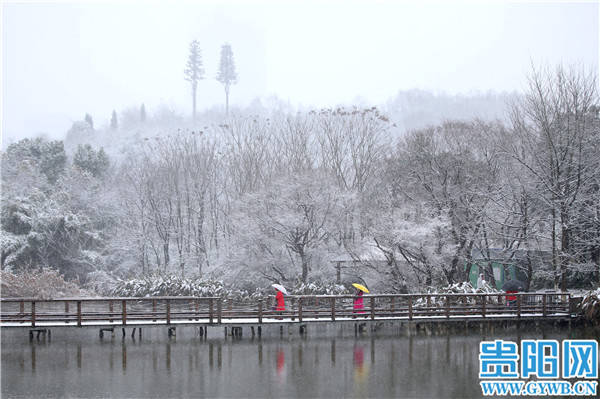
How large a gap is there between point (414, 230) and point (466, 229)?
2615 millimetres

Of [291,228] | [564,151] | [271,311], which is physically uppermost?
[564,151]

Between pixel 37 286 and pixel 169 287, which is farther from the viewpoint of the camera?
pixel 169 287

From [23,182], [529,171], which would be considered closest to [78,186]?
[23,182]

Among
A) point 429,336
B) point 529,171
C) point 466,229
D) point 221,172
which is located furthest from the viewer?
point 221,172

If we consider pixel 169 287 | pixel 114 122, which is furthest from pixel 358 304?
pixel 114 122

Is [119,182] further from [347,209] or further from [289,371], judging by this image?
[289,371]

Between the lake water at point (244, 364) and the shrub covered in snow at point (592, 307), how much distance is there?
4.75ft

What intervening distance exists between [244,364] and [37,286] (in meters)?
17.2

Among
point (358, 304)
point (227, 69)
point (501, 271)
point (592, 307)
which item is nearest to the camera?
point (592, 307)

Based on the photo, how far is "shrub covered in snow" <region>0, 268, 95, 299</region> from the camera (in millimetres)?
30094

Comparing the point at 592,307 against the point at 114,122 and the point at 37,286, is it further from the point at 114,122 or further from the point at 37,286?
the point at 114,122

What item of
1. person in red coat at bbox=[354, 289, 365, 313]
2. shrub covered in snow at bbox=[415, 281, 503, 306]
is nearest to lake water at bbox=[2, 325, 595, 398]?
person in red coat at bbox=[354, 289, 365, 313]

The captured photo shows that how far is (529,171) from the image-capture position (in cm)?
2761

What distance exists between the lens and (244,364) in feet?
56.5
